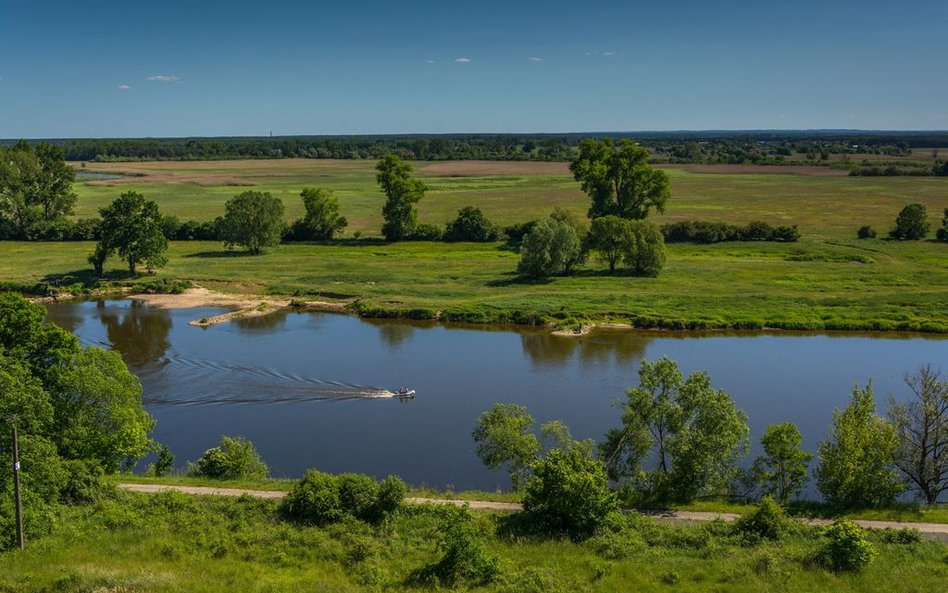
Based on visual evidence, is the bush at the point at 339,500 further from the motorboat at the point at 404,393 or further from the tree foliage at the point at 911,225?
the tree foliage at the point at 911,225

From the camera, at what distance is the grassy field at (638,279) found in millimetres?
57688

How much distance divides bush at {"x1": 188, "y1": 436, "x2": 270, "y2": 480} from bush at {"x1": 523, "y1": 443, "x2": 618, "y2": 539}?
10484 mm

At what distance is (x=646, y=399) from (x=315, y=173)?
537 feet

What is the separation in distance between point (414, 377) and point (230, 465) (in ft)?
54.0

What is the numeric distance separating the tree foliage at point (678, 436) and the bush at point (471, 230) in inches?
Answer: 2339

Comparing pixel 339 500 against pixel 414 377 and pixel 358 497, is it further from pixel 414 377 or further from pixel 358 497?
pixel 414 377

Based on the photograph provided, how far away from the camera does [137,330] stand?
184ft

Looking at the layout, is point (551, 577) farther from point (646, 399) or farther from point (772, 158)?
point (772, 158)

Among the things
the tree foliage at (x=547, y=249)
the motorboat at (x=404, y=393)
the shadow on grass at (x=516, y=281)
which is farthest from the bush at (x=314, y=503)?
the tree foliage at (x=547, y=249)

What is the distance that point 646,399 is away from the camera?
28469 mm

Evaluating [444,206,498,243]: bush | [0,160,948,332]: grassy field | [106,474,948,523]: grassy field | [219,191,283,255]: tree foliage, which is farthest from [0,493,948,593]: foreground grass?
[444,206,498,243]: bush

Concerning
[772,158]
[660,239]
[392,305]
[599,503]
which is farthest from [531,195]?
[599,503]

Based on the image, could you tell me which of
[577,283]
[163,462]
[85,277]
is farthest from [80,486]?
[85,277]

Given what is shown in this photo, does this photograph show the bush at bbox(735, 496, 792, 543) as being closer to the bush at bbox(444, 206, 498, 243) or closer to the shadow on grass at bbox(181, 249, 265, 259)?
the shadow on grass at bbox(181, 249, 265, 259)
